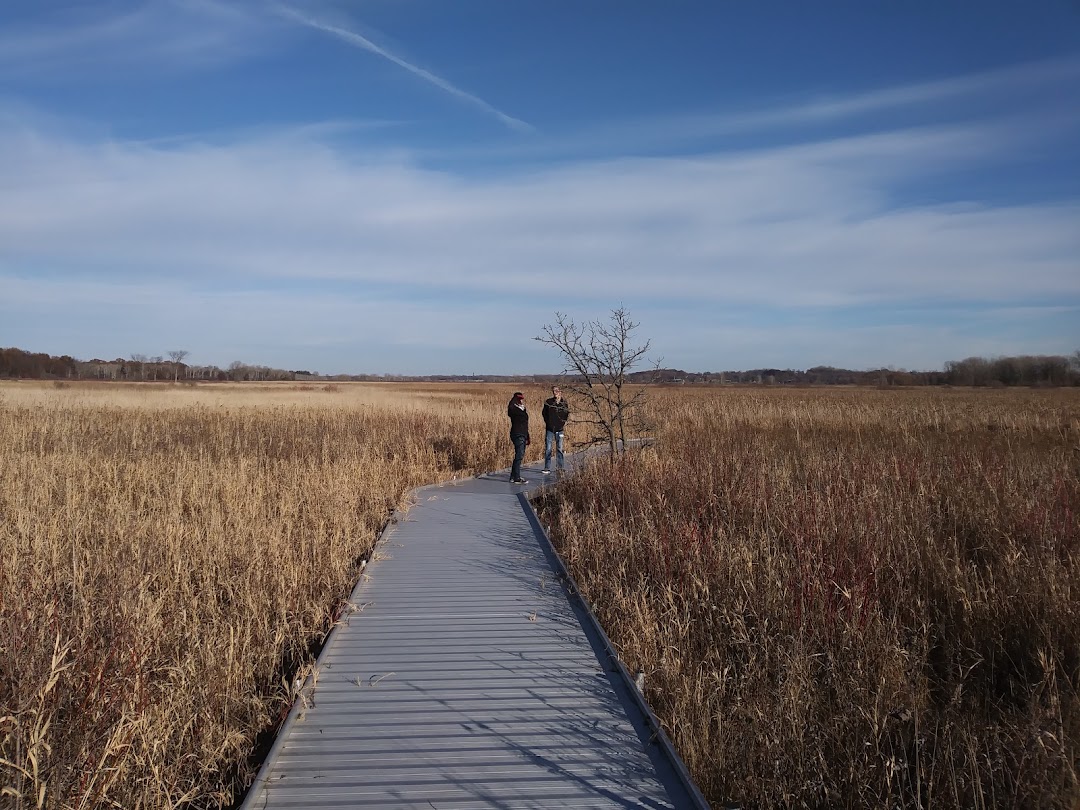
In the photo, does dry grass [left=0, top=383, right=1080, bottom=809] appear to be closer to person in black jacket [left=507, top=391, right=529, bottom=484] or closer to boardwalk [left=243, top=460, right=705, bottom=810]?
boardwalk [left=243, top=460, right=705, bottom=810]

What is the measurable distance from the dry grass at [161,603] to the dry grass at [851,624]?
2711mm

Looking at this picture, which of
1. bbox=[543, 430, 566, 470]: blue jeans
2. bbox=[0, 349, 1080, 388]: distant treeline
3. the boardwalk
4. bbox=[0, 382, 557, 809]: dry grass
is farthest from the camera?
bbox=[0, 349, 1080, 388]: distant treeline

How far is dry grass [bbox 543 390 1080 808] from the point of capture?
381 centimetres

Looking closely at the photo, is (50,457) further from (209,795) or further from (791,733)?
(791,733)

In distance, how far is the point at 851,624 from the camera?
5449 mm

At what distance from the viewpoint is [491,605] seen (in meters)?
6.36

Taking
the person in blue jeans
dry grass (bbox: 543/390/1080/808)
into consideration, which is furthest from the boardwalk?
the person in blue jeans

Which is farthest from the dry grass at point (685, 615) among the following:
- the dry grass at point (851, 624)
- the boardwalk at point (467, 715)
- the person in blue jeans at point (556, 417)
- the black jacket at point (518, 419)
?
the black jacket at point (518, 419)

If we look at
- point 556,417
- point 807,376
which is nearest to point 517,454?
point 556,417

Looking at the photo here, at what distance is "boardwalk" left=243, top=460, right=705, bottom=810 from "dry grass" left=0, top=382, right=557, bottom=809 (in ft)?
1.24

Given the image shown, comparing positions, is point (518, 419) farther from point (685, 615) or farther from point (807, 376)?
point (807, 376)

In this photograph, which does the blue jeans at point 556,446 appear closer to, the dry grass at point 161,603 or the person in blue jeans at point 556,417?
the person in blue jeans at point 556,417

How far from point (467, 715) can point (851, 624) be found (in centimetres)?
321

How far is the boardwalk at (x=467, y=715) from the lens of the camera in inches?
133
